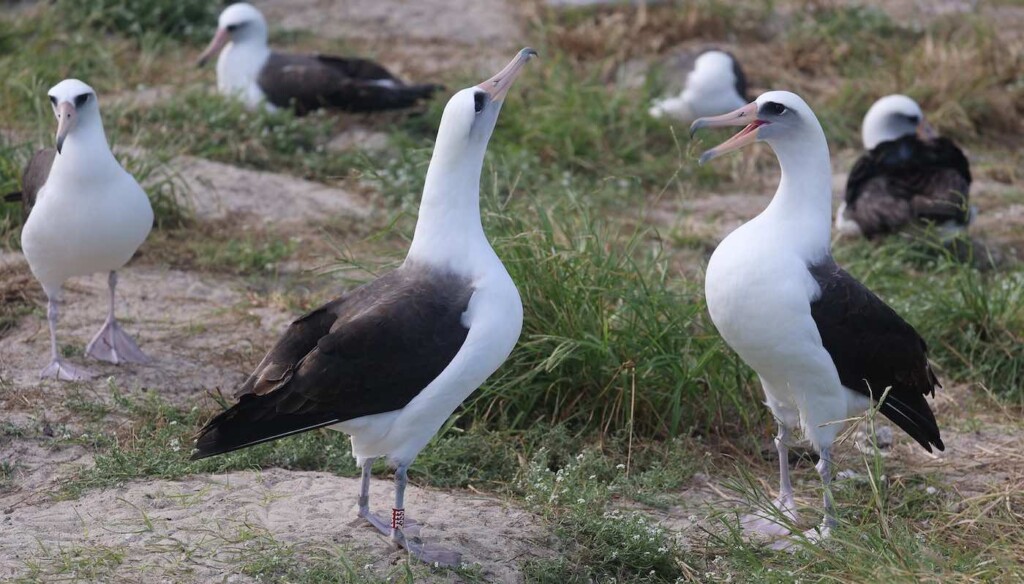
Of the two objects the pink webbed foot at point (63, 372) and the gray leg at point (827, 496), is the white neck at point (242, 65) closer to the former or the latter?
the pink webbed foot at point (63, 372)

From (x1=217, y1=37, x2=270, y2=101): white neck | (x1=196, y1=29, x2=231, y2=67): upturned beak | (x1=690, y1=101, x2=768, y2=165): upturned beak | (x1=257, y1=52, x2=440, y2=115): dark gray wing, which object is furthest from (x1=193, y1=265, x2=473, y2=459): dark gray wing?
(x1=196, y1=29, x2=231, y2=67): upturned beak

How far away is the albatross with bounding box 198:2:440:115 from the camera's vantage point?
975 centimetres

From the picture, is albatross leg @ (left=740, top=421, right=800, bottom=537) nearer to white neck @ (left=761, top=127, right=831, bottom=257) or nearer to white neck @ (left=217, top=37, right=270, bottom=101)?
white neck @ (left=761, top=127, right=831, bottom=257)

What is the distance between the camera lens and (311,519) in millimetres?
4750

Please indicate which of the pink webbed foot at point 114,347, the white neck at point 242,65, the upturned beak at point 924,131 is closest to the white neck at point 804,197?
the pink webbed foot at point 114,347

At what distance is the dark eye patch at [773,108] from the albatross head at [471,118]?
3.01ft

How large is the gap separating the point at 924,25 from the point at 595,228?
277 inches

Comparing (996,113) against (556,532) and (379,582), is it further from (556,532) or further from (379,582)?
(379,582)

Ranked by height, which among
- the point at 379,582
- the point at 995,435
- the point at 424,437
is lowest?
the point at 995,435

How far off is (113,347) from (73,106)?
1.13m

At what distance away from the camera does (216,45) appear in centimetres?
1048

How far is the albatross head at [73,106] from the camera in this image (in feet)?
19.5

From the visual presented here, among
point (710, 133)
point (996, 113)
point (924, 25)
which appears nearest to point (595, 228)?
point (710, 133)

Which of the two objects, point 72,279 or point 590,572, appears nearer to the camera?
point 590,572
